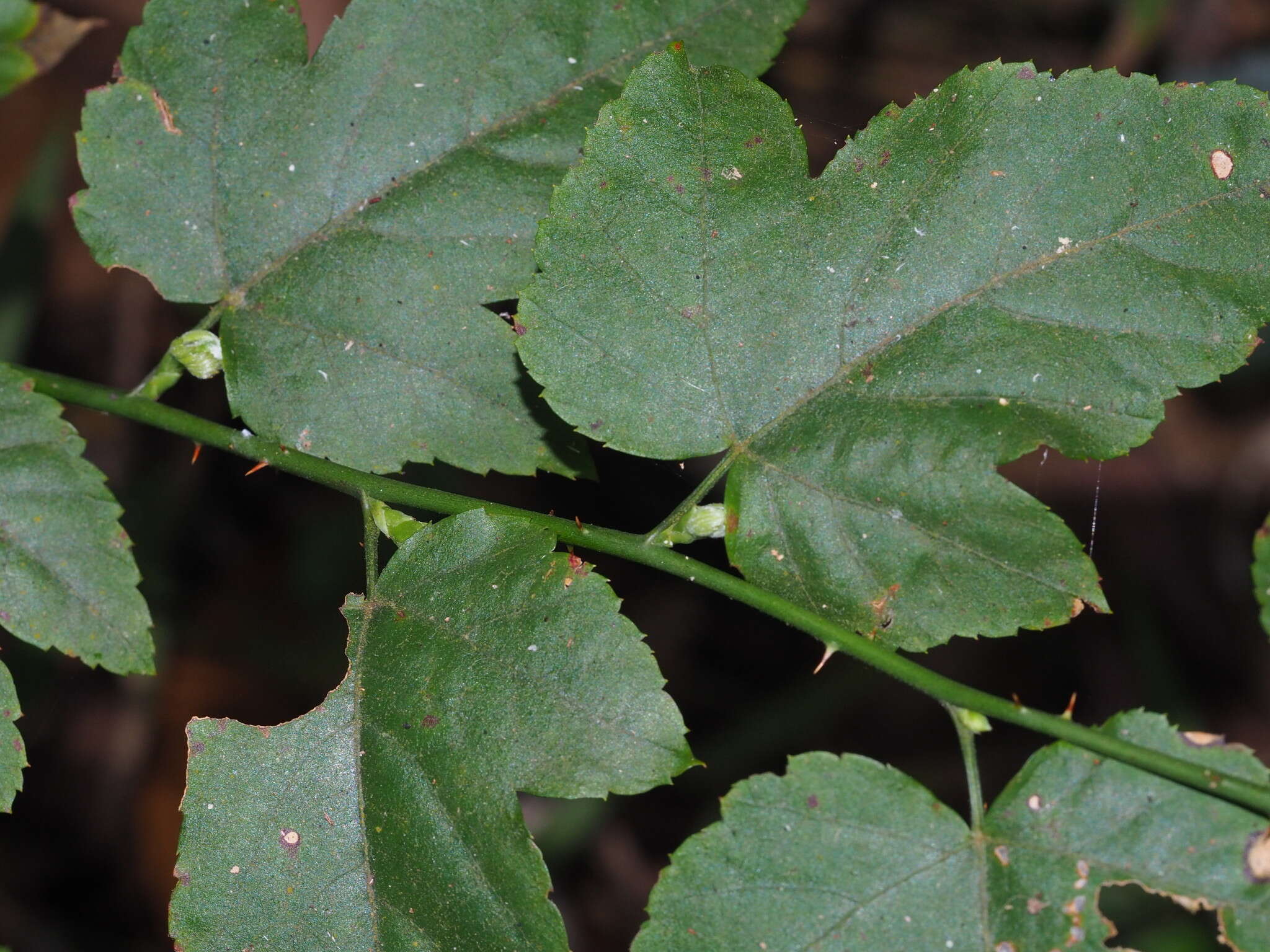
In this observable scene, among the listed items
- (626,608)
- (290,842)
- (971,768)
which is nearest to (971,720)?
(971,768)

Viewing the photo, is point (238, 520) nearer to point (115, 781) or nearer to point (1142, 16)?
point (115, 781)

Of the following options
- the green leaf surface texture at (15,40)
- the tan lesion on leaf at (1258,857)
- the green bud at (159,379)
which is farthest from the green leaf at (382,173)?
the tan lesion on leaf at (1258,857)

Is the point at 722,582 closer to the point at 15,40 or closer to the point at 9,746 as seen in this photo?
the point at 9,746

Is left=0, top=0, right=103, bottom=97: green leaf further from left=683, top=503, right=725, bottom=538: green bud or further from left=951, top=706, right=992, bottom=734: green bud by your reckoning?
left=951, top=706, right=992, bottom=734: green bud

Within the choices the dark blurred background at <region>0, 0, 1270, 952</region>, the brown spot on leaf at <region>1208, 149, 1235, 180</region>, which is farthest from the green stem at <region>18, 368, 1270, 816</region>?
the dark blurred background at <region>0, 0, 1270, 952</region>

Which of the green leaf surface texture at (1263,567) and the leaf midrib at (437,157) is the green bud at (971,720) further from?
the leaf midrib at (437,157)
